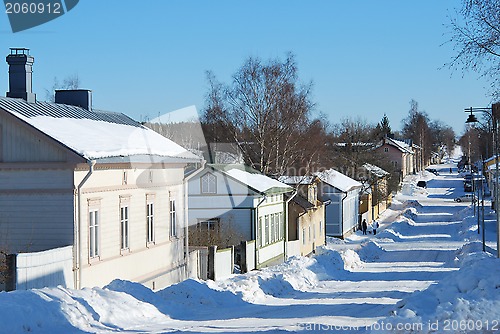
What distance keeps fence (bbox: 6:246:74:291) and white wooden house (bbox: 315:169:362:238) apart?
33.2 m

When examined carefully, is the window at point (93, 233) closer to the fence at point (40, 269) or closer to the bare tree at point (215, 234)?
the fence at point (40, 269)

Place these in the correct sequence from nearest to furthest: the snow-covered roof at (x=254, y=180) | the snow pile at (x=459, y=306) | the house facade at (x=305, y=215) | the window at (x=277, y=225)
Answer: the snow pile at (x=459, y=306) < the snow-covered roof at (x=254, y=180) < the window at (x=277, y=225) < the house facade at (x=305, y=215)

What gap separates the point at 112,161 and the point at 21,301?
235 inches

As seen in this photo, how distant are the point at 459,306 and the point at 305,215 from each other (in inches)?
1155

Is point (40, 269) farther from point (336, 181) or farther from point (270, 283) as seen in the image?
point (336, 181)

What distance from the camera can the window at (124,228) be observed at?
20.2m

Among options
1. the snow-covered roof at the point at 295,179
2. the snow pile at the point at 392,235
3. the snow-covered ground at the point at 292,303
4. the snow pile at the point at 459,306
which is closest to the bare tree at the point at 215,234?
the snow-covered ground at the point at 292,303

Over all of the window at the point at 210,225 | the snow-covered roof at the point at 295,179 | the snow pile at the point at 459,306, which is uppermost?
the snow-covered roof at the point at 295,179

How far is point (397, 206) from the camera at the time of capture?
3433 inches

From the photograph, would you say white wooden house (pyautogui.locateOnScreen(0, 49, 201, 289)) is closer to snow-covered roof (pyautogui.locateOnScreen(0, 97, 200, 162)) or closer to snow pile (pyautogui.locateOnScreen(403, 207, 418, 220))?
snow-covered roof (pyautogui.locateOnScreen(0, 97, 200, 162))

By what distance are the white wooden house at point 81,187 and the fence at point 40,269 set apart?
0.41 metres

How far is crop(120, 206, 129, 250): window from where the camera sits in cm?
2025

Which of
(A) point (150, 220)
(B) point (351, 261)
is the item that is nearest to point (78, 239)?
(A) point (150, 220)

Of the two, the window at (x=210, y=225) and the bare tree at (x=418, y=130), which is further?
the bare tree at (x=418, y=130)
